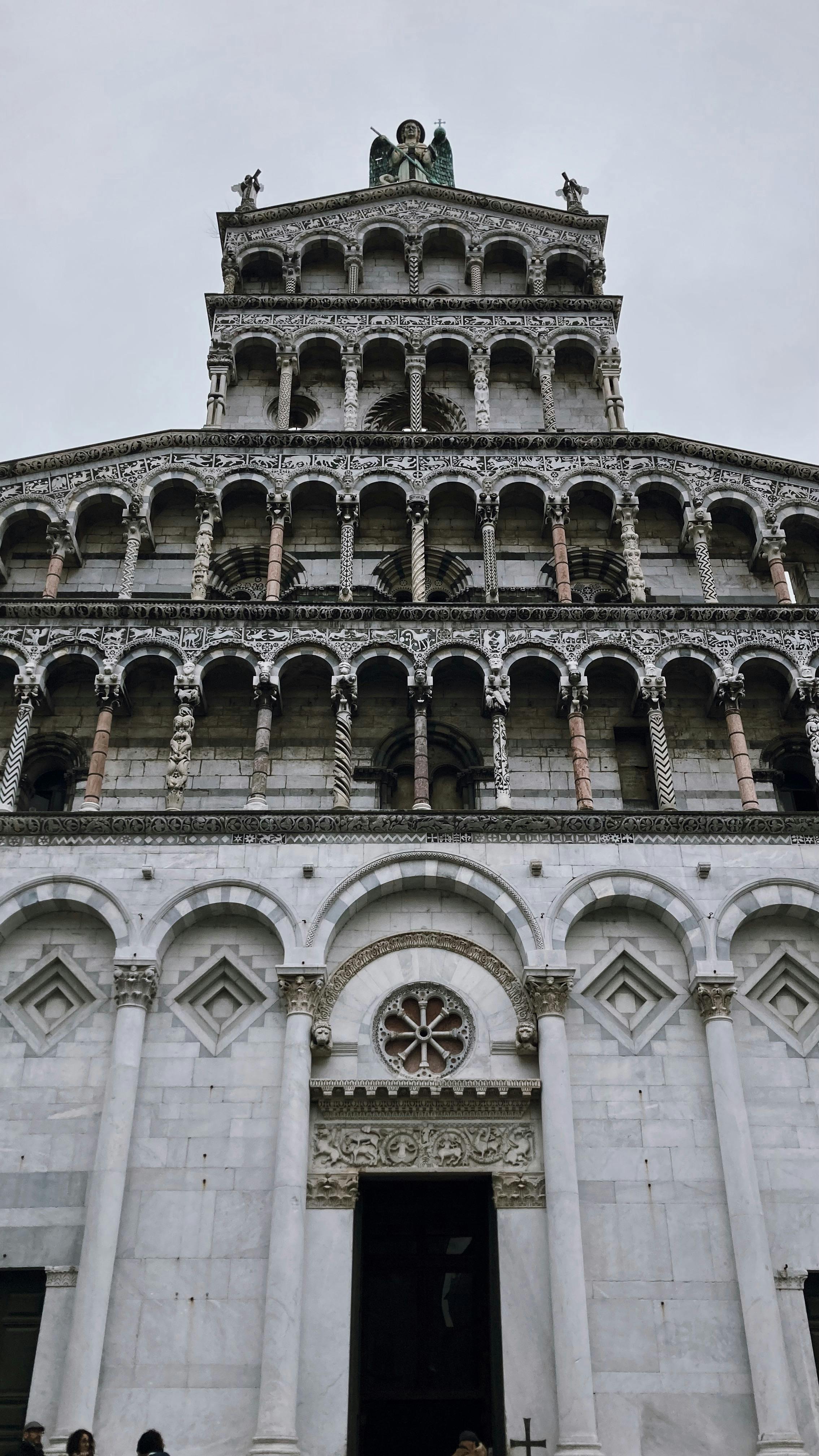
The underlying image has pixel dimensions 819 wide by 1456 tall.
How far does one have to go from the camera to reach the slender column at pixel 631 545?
60.2 ft

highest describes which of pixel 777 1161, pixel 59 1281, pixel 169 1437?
pixel 777 1161

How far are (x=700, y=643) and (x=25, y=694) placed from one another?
925cm

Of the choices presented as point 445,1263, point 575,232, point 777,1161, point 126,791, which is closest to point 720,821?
point 777,1161

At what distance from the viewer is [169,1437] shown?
41.6ft

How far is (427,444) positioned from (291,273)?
224 inches

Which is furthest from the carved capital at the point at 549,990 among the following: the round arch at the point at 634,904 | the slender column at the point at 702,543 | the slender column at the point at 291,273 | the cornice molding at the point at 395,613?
the slender column at the point at 291,273

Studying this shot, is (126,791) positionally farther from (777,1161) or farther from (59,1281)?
(777,1161)

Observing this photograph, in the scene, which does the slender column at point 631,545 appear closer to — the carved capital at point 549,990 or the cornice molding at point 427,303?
the cornice molding at point 427,303

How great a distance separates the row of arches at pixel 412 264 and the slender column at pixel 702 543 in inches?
244

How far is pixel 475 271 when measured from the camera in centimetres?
2338

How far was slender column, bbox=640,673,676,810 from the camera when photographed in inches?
643

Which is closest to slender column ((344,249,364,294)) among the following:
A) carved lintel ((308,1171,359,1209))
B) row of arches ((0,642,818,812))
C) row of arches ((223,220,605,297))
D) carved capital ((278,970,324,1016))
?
row of arches ((223,220,605,297))

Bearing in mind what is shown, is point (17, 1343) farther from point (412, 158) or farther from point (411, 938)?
point (412, 158)

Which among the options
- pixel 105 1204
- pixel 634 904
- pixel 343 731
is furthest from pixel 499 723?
pixel 105 1204
